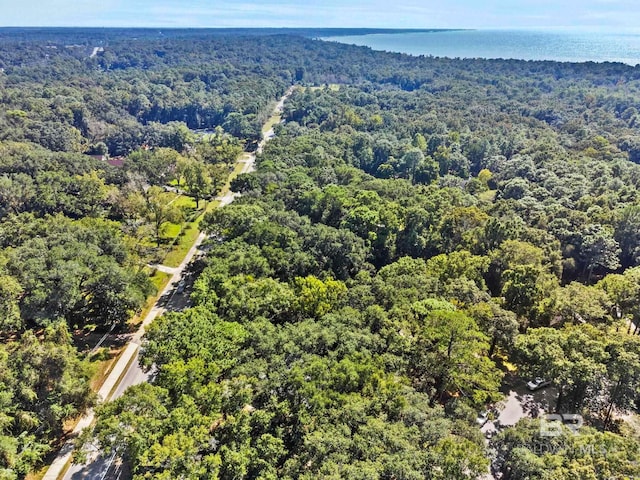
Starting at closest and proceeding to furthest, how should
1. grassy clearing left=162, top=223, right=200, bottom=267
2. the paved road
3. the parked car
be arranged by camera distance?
the paved road < the parked car < grassy clearing left=162, top=223, right=200, bottom=267

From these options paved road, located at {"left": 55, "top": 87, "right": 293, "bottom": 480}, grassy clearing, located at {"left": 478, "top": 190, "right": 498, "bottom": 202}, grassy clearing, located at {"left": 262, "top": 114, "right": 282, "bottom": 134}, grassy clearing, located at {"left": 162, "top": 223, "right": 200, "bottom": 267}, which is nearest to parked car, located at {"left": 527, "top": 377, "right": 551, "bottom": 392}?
paved road, located at {"left": 55, "top": 87, "right": 293, "bottom": 480}

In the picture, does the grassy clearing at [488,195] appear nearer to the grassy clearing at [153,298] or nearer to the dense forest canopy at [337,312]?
the dense forest canopy at [337,312]


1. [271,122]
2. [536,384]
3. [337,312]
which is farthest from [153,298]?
[271,122]

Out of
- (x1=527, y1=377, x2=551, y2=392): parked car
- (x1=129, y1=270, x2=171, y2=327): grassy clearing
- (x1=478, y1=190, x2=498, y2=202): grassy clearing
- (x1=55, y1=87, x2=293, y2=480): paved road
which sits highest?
(x1=478, y1=190, x2=498, y2=202): grassy clearing

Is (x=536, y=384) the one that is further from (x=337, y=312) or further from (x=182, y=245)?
(x=182, y=245)

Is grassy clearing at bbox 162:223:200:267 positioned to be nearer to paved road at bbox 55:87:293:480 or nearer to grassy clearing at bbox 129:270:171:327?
paved road at bbox 55:87:293:480

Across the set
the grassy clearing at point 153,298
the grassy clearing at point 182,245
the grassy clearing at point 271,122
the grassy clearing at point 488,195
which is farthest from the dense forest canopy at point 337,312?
the grassy clearing at point 271,122

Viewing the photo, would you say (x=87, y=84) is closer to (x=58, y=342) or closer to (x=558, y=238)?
(x=58, y=342)

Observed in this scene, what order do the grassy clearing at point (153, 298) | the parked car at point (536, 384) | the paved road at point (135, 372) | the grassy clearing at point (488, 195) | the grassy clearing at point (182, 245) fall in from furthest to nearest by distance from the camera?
the grassy clearing at point (488, 195), the grassy clearing at point (182, 245), the grassy clearing at point (153, 298), the parked car at point (536, 384), the paved road at point (135, 372)
